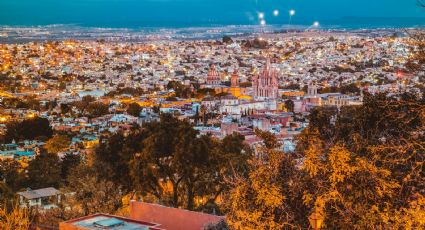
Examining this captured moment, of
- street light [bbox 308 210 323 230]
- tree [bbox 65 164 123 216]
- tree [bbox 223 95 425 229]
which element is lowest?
tree [bbox 65 164 123 216]

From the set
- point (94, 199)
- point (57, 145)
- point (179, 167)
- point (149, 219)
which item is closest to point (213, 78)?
point (57, 145)

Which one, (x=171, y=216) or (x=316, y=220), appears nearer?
(x=316, y=220)

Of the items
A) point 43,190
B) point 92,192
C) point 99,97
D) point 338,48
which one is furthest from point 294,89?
point 92,192

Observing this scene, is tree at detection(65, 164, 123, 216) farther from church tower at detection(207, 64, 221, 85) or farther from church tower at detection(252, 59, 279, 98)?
church tower at detection(207, 64, 221, 85)

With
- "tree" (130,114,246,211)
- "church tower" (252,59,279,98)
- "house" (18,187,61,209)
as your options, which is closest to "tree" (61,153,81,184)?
"house" (18,187,61,209)

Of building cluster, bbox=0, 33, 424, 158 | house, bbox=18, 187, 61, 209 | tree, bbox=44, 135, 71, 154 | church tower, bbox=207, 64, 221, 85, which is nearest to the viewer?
house, bbox=18, 187, 61, 209

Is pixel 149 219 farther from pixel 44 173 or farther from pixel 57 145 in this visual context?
pixel 57 145
